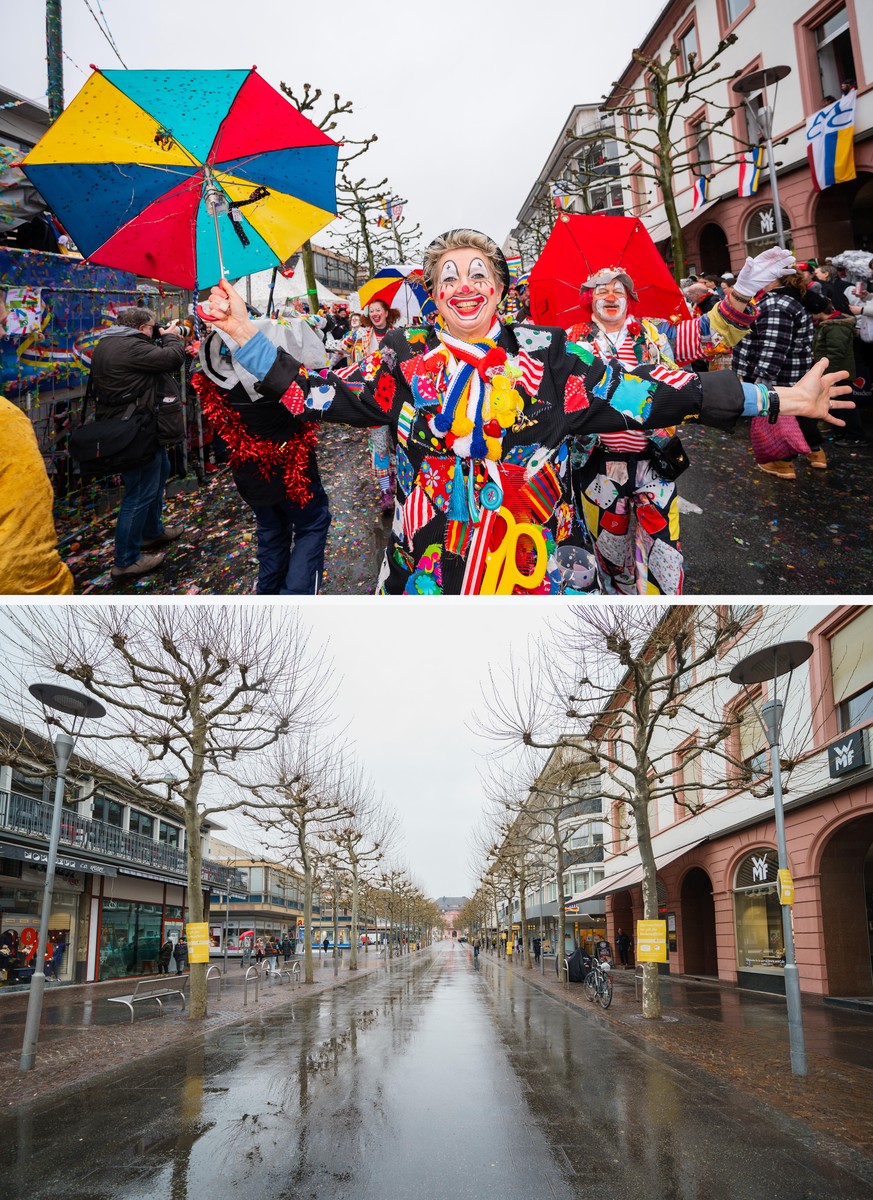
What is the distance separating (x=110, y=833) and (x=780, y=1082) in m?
26.8

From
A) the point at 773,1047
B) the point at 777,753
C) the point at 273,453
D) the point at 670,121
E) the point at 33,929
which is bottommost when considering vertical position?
the point at 773,1047

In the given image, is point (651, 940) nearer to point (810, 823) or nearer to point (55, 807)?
point (810, 823)

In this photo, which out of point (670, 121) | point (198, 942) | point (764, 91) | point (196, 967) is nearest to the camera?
point (670, 121)

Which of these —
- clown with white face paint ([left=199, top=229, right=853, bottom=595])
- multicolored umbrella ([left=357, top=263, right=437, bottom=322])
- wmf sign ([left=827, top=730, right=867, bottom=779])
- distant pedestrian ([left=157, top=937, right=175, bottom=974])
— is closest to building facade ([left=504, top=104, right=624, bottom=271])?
multicolored umbrella ([left=357, top=263, right=437, bottom=322])

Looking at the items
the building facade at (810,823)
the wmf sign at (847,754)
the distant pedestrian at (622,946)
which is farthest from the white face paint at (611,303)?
the distant pedestrian at (622,946)

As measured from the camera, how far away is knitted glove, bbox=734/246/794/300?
481 cm

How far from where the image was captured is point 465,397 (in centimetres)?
353

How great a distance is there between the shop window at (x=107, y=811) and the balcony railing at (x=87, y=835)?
22.2 inches

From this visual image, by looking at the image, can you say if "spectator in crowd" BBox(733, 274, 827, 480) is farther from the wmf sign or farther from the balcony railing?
the balcony railing

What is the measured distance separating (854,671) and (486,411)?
550 inches

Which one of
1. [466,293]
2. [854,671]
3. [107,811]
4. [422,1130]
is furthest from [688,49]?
[107,811]

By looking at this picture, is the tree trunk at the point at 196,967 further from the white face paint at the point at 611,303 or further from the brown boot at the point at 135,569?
the white face paint at the point at 611,303

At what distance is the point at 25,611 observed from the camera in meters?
15.1

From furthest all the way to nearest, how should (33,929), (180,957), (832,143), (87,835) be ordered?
1. (180,957)
2. (87,835)
3. (33,929)
4. (832,143)
